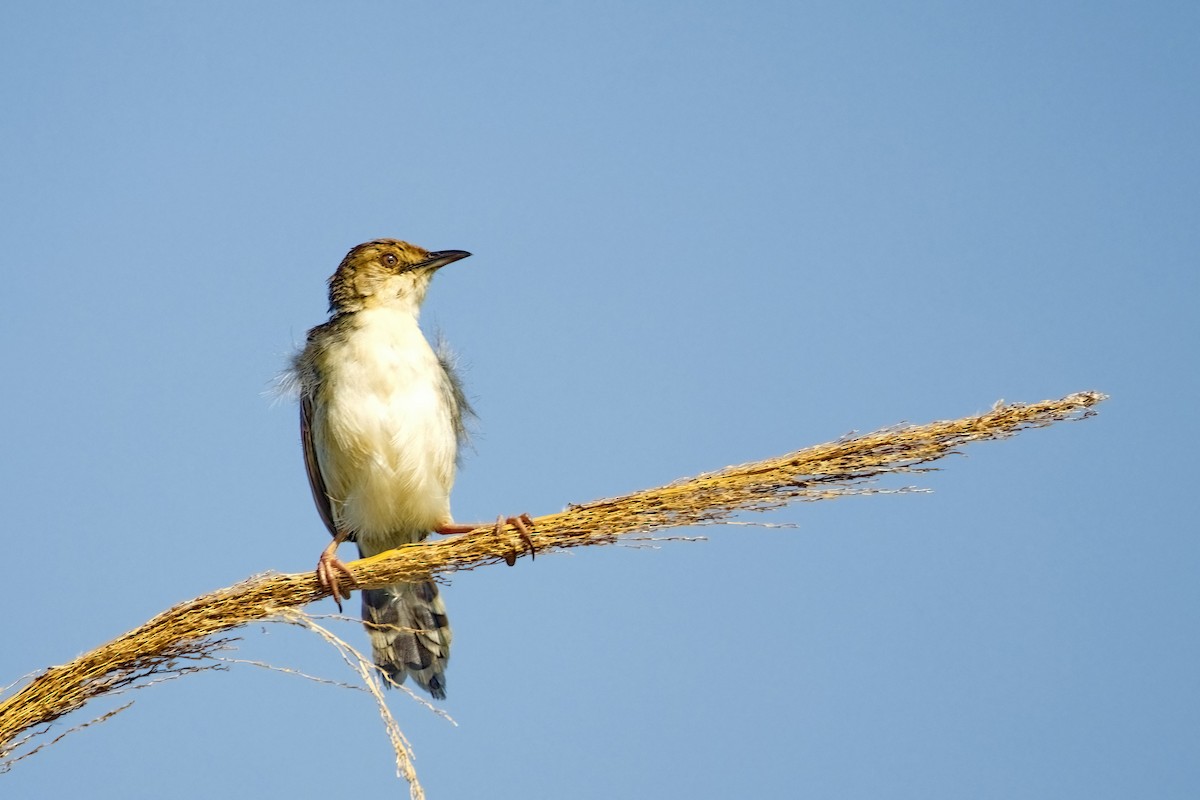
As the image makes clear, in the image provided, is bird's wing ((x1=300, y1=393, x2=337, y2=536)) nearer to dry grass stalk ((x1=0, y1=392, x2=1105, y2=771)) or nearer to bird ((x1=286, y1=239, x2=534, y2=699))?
bird ((x1=286, y1=239, x2=534, y2=699))

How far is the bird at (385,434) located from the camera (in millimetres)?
6211

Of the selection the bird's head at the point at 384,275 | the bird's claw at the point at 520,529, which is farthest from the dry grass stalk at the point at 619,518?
the bird's head at the point at 384,275

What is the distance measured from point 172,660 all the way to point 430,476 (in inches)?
99.7

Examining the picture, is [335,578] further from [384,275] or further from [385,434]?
[384,275]

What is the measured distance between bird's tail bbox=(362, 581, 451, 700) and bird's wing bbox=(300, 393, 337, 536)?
0.59 meters

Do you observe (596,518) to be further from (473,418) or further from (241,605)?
(473,418)

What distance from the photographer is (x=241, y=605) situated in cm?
413

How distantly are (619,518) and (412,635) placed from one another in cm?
221

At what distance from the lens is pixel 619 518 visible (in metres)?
4.25

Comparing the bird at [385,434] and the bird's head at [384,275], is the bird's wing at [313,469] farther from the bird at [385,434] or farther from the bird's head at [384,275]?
the bird's head at [384,275]

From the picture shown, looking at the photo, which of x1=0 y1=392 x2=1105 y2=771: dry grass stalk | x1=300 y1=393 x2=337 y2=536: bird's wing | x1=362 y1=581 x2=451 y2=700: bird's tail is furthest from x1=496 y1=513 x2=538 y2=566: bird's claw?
x1=300 y1=393 x2=337 y2=536: bird's wing

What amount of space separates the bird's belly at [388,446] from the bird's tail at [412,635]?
37 centimetres

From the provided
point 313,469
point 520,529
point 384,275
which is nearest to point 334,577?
point 520,529

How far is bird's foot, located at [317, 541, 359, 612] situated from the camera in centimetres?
487
